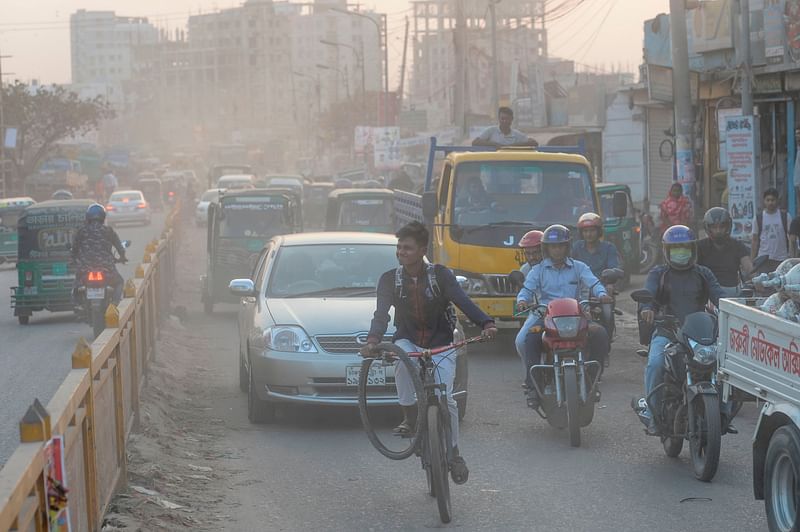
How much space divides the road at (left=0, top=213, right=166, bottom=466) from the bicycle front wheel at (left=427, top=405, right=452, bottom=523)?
3894mm

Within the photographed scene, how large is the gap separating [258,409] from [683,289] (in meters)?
3.71

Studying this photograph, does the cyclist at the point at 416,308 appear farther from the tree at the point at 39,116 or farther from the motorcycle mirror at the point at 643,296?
the tree at the point at 39,116

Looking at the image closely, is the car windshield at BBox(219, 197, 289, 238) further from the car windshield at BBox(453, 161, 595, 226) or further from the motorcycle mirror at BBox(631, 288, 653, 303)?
the motorcycle mirror at BBox(631, 288, 653, 303)

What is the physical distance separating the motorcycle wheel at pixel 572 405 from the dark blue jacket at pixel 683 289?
3.05ft

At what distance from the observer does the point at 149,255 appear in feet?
55.7

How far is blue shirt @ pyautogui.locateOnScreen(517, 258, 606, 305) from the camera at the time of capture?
35.0 ft

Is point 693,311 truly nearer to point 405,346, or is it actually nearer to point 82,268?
point 405,346

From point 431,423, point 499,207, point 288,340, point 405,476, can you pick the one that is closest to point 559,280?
point 288,340

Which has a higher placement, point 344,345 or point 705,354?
point 705,354

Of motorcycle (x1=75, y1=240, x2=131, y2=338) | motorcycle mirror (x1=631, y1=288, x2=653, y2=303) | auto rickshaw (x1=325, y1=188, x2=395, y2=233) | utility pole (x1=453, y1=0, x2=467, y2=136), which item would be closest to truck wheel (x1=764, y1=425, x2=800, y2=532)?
motorcycle mirror (x1=631, y1=288, x2=653, y2=303)

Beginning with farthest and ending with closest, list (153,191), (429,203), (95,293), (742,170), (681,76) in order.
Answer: (153,191), (742,170), (681,76), (95,293), (429,203)

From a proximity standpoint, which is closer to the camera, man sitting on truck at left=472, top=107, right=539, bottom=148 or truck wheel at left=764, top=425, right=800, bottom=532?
truck wheel at left=764, top=425, right=800, bottom=532

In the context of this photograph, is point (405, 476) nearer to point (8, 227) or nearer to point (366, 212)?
point (366, 212)

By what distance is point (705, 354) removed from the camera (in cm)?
841
